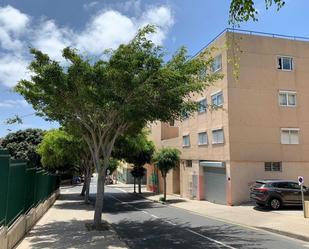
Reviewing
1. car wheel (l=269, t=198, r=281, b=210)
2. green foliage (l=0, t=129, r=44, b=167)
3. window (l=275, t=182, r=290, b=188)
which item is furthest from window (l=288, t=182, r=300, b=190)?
green foliage (l=0, t=129, r=44, b=167)

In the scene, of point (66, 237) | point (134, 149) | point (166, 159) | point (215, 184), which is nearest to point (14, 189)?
point (66, 237)

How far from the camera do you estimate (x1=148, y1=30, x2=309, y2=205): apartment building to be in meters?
27.7

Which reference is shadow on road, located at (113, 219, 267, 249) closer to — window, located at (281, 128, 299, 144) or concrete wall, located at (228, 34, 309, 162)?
concrete wall, located at (228, 34, 309, 162)

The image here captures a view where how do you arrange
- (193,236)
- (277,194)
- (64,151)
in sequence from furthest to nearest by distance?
(64,151) < (277,194) < (193,236)

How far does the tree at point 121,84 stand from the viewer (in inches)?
578

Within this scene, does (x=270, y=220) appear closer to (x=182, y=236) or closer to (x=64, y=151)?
(x=182, y=236)

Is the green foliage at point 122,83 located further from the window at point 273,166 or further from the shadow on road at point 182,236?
the window at point 273,166

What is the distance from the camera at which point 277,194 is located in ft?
75.0

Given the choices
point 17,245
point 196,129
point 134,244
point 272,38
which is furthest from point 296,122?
point 17,245

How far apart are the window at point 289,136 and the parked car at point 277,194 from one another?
5.74 meters

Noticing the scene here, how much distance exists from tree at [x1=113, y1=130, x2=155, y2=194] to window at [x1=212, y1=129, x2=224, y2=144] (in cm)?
569

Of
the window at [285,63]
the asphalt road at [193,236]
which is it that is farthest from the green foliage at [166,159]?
the asphalt road at [193,236]

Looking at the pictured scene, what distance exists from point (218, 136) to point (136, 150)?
376 inches

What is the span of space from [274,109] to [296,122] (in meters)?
1.92
